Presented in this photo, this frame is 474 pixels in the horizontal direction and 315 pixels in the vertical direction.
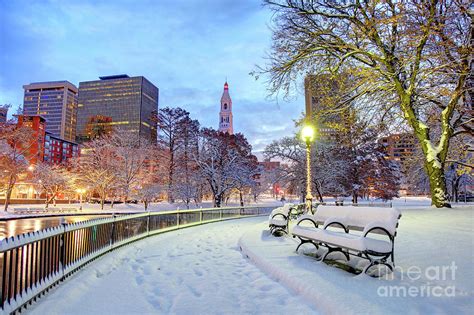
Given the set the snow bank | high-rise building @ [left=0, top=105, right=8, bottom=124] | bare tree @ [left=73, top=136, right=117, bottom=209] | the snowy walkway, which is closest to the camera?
the snow bank

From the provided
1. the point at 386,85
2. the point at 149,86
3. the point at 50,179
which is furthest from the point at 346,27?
the point at 149,86

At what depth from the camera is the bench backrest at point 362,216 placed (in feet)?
16.4

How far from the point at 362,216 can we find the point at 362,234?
1485 millimetres

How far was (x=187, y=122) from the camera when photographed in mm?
39125

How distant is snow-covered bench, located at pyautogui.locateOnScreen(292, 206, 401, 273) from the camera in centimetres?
461

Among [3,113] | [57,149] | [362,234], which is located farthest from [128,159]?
[57,149]

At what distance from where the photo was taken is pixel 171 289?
493cm

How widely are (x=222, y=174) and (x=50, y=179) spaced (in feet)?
73.0

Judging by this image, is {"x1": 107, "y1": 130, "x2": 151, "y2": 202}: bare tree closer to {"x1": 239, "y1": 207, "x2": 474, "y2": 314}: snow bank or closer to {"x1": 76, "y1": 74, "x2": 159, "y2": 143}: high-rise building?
{"x1": 239, "y1": 207, "x2": 474, "y2": 314}: snow bank

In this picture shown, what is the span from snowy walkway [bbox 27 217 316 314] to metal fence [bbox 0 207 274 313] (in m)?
0.25

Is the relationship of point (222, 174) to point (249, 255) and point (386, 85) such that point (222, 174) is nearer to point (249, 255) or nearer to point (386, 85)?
point (386, 85)

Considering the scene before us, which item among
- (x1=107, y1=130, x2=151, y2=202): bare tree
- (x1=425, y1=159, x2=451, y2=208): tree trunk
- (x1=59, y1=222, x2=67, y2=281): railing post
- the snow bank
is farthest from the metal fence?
(x1=107, y1=130, x2=151, y2=202): bare tree

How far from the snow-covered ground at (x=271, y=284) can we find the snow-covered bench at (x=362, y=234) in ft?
1.24

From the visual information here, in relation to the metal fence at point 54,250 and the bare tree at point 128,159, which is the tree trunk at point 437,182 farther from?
the bare tree at point 128,159
